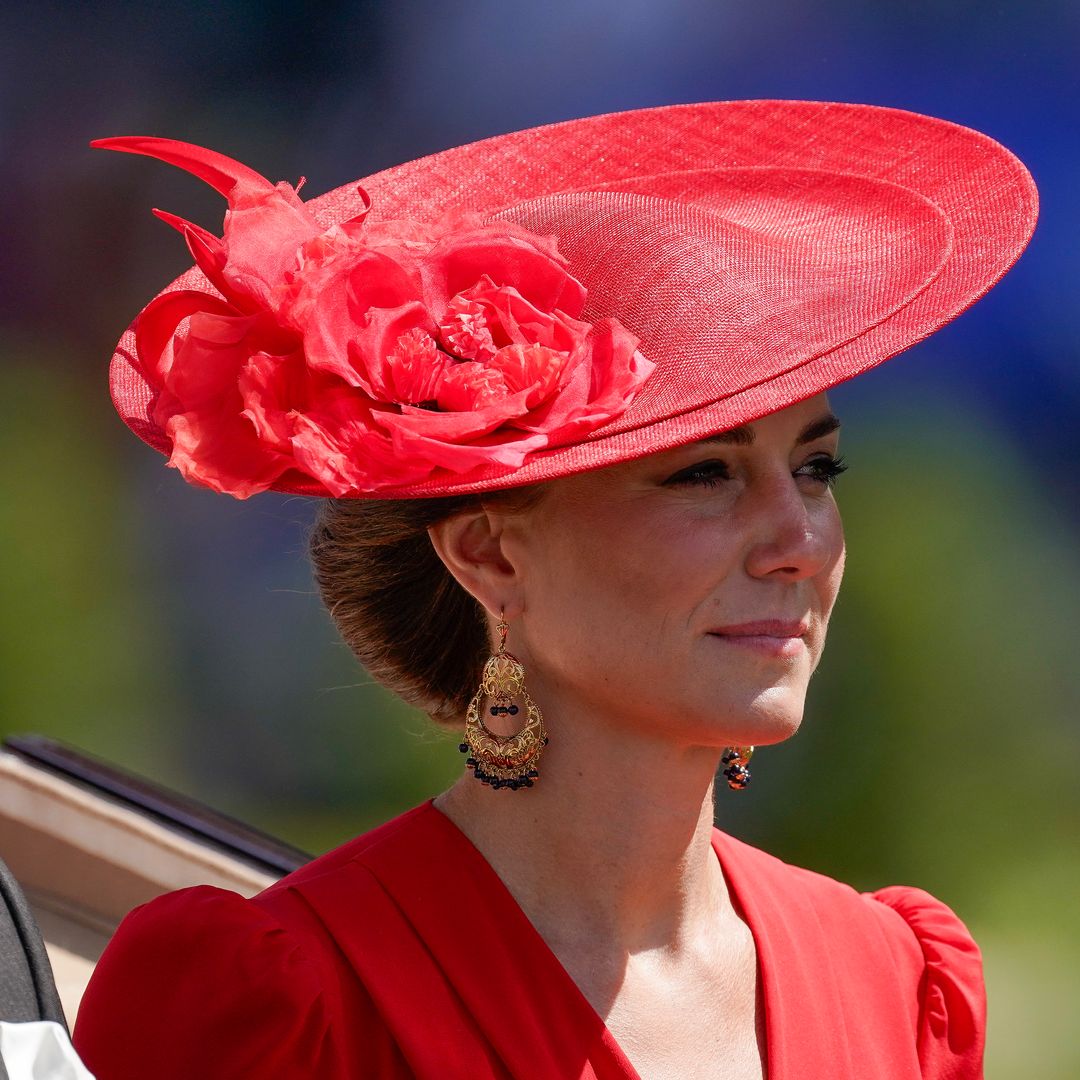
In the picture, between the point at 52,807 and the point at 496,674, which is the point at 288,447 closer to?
the point at 496,674

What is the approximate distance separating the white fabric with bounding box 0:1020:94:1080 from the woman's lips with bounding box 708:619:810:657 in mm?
767

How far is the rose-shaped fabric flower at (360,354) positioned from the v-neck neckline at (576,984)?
0.51m

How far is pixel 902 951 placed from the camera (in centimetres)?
197

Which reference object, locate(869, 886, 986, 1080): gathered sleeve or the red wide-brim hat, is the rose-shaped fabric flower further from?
locate(869, 886, 986, 1080): gathered sleeve

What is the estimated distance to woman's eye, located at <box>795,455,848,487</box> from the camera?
5.49ft

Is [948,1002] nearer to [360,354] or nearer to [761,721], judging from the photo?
[761,721]

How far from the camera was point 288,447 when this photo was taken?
4.69 feet

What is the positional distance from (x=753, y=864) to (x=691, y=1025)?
307 millimetres

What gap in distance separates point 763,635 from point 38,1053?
82 centimetres

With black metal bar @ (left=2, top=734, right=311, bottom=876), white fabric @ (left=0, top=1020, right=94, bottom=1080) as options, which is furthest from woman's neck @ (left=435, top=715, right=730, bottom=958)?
black metal bar @ (left=2, top=734, right=311, bottom=876)

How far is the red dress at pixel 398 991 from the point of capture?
1.52 meters

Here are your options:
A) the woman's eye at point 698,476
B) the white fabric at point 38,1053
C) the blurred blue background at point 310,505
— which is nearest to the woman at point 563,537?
the woman's eye at point 698,476

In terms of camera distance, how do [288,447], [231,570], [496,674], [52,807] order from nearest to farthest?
[288,447]
[496,674]
[52,807]
[231,570]

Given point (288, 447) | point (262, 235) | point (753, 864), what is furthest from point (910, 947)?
point (262, 235)
